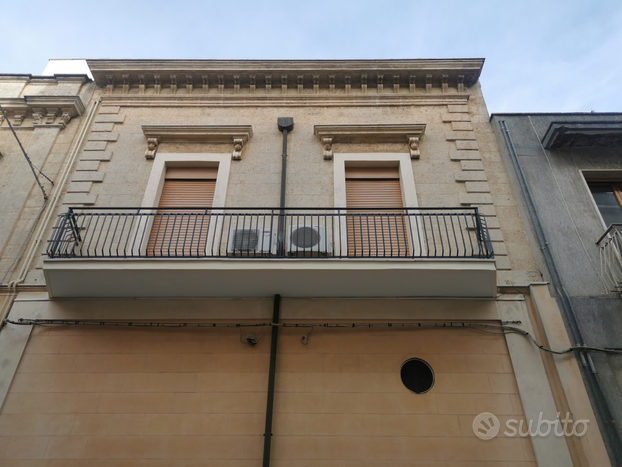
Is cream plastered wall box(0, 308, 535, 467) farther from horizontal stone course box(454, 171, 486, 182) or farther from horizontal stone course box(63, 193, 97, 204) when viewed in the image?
horizontal stone course box(454, 171, 486, 182)

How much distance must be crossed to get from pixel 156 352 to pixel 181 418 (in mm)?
1013

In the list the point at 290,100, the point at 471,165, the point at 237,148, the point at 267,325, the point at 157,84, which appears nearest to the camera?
the point at 267,325

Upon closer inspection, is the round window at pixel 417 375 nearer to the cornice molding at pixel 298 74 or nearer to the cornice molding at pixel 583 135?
the cornice molding at pixel 583 135

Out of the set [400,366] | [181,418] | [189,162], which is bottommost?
[181,418]

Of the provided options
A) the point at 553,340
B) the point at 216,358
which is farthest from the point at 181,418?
the point at 553,340

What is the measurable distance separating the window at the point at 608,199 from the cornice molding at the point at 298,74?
3.48 m

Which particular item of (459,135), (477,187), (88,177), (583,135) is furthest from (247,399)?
(583,135)

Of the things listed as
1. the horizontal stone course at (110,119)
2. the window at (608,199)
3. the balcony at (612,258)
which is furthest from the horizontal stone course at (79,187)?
the window at (608,199)

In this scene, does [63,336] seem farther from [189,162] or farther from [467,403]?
[467,403]

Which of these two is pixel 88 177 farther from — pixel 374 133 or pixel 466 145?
pixel 466 145

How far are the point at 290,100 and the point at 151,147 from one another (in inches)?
124

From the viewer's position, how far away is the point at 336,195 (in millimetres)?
6930

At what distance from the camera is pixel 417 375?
534cm

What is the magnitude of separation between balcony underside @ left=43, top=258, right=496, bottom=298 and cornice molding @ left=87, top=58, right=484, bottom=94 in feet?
16.2
